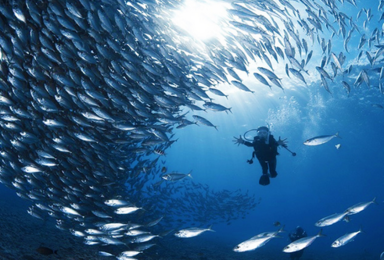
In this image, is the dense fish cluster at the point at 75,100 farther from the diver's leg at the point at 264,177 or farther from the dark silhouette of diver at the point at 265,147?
the diver's leg at the point at 264,177

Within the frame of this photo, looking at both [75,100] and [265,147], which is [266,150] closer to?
[265,147]

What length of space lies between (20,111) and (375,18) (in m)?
21.3

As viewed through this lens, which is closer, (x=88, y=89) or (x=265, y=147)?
(x=88, y=89)

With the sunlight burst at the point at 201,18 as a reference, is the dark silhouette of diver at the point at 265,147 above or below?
below

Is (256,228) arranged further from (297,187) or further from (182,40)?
(182,40)

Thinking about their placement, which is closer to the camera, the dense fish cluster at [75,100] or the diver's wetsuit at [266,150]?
the dense fish cluster at [75,100]

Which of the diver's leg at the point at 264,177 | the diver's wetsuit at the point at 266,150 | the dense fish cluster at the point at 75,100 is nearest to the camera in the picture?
the dense fish cluster at the point at 75,100

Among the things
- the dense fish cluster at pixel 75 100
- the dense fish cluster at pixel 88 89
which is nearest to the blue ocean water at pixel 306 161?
the dense fish cluster at pixel 88 89

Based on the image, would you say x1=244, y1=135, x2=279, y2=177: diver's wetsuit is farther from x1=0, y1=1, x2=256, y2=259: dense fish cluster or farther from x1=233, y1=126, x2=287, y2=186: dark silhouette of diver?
x1=0, y1=1, x2=256, y2=259: dense fish cluster

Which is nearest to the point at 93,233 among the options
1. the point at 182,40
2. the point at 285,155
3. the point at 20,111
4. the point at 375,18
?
the point at 20,111

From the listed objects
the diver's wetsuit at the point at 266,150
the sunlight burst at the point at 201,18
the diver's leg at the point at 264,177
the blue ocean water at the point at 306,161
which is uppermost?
the blue ocean water at the point at 306,161

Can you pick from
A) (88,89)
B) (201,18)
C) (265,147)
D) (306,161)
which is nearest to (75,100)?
(88,89)

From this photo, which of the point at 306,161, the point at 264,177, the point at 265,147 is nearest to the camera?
the point at 265,147

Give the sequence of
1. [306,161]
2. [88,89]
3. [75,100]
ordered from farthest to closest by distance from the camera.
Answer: [306,161], [75,100], [88,89]
